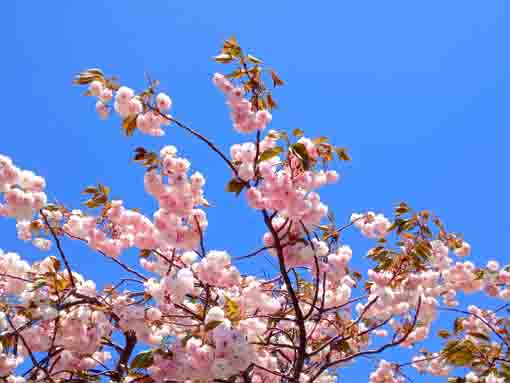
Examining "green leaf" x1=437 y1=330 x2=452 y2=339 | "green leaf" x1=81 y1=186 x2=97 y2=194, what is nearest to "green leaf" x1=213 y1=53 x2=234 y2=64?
"green leaf" x1=81 y1=186 x2=97 y2=194

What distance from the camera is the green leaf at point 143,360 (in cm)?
283

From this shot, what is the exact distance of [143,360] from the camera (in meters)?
2.84

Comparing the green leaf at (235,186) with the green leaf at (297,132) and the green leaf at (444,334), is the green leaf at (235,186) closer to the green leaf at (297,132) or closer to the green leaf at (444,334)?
the green leaf at (297,132)

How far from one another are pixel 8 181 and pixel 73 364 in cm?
163

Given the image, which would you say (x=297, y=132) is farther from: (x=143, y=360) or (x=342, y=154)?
(x=143, y=360)

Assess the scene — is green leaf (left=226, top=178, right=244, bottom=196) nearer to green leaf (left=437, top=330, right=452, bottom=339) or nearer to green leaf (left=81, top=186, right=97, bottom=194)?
green leaf (left=81, top=186, right=97, bottom=194)

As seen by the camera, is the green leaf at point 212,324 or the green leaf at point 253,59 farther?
the green leaf at point 253,59

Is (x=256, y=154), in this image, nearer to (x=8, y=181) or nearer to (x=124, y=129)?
(x=124, y=129)

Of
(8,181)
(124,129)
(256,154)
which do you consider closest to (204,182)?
(256,154)

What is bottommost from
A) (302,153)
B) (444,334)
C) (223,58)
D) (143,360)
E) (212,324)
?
(143,360)

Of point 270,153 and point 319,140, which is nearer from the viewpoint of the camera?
point 270,153

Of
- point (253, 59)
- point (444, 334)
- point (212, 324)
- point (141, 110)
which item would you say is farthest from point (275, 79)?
point (444, 334)

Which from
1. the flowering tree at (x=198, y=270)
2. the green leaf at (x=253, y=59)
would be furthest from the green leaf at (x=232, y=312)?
the green leaf at (x=253, y=59)

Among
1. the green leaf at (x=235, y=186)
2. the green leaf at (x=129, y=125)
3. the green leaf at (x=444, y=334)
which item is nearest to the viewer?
the green leaf at (x=235, y=186)
